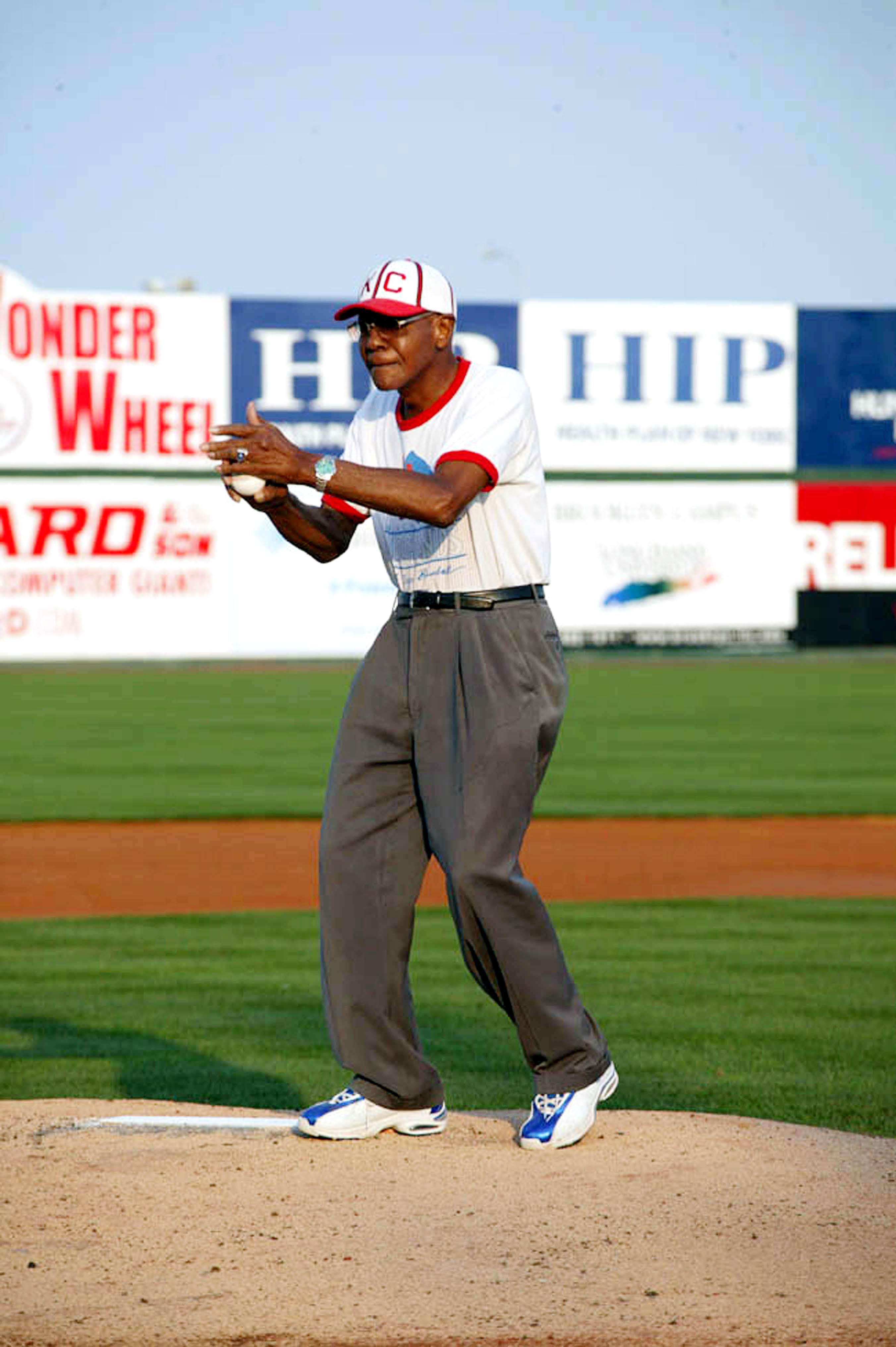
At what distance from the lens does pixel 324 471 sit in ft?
12.5

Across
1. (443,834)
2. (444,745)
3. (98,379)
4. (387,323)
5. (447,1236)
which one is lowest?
(447,1236)

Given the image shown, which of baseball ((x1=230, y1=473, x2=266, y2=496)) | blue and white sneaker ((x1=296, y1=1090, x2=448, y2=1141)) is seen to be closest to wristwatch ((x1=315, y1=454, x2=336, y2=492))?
baseball ((x1=230, y1=473, x2=266, y2=496))

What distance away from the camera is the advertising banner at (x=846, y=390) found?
3139 centimetres

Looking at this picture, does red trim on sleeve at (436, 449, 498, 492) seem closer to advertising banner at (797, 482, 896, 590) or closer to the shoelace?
the shoelace

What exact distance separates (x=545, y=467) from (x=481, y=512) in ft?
76.7

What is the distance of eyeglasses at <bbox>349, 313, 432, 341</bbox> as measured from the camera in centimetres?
406

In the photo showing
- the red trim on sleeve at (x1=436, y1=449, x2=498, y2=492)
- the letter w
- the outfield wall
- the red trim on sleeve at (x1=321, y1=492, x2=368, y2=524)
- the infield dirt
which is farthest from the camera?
the letter w

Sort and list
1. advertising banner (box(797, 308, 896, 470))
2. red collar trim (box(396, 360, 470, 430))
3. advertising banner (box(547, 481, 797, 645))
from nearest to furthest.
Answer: red collar trim (box(396, 360, 470, 430)), advertising banner (box(547, 481, 797, 645)), advertising banner (box(797, 308, 896, 470))

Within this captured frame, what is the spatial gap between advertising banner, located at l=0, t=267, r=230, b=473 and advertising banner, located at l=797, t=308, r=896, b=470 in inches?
392

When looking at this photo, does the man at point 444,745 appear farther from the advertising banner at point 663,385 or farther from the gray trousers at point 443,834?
the advertising banner at point 663,385

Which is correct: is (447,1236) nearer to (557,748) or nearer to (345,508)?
(345,508)

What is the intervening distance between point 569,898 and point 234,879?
177cm

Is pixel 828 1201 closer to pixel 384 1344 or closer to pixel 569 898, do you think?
pixel 384 1344

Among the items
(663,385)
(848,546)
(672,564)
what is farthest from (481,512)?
(663,385)
